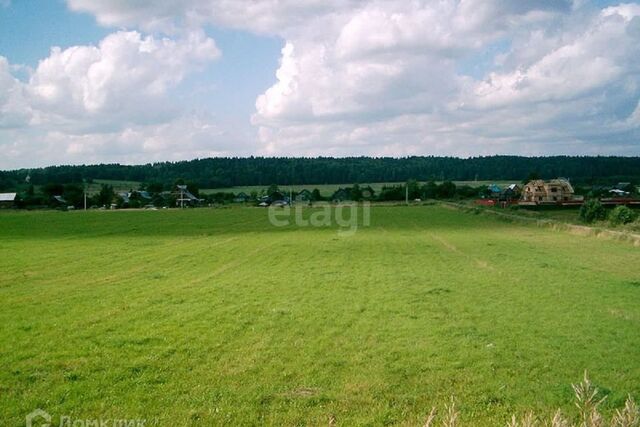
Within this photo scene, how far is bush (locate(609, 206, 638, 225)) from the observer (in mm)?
47469

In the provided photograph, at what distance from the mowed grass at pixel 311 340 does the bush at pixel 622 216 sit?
23.6m

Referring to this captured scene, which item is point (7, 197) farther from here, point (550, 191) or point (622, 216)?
point (622, 216)

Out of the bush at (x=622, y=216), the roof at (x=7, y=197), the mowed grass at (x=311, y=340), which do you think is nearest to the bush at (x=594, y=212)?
the bush at (x=622, y=216)

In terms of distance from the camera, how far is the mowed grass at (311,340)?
8.91 meters

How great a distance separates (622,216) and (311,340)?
44.2 metres

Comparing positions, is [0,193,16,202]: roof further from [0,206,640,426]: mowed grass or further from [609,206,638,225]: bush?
[609,206,638,225]: bush

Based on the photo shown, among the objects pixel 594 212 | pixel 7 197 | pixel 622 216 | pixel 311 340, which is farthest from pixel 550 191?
pixel 7 197

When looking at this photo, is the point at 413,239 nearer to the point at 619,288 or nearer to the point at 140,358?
the point at 619,288

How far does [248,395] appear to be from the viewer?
30.2 ft

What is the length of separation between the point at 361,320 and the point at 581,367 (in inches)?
221

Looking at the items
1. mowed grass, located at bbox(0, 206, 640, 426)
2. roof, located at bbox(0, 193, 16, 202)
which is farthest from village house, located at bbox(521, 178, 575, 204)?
roof, located at bbox(0, 193, 16, 202)

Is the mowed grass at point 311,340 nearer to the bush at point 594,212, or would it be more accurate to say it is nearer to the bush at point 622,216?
the bush at point 622,216

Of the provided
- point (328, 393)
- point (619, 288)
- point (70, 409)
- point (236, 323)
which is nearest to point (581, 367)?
point (328, 393)

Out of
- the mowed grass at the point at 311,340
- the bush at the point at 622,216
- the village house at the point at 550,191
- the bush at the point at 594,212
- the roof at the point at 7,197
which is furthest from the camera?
the roof at the point at 7,197
